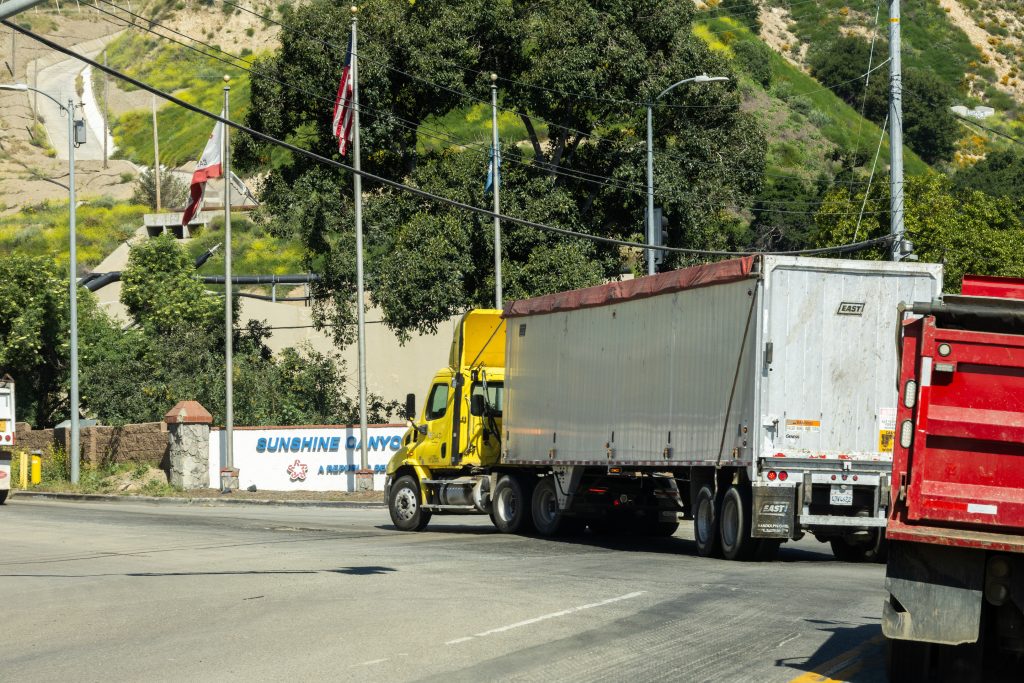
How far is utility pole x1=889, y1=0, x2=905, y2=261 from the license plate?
399 inches

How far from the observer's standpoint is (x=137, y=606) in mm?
13648

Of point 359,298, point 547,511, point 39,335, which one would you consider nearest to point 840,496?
point 547,511

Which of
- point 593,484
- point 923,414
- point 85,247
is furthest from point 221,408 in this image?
point 85,247

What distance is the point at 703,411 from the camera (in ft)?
59.5

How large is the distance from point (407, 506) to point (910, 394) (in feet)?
51.7

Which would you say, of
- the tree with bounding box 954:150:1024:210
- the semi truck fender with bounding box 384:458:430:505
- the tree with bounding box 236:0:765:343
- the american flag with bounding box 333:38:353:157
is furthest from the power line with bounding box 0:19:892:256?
the tree with bounding box 954:150:1024:210

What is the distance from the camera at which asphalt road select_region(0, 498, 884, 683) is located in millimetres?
10008

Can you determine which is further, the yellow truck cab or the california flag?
the california flag

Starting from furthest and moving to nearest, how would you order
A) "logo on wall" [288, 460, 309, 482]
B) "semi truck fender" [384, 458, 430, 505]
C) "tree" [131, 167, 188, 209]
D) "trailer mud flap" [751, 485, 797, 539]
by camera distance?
"tree" [131, 167, 188, 209] → "logo on wall" [288, 460, 309, 482] → "semi truck fender" [384, 458, 430, 505] → "trailer mud flap" [751, 485, 797, 539]

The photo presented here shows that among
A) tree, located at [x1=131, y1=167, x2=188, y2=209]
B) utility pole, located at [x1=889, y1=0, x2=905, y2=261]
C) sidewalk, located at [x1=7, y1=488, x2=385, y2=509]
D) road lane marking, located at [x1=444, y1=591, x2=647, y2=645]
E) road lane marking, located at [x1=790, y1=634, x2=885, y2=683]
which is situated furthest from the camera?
tree, located at [x1=131, y1=167, x2=188, y2=209]

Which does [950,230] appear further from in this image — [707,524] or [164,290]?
[707,524]

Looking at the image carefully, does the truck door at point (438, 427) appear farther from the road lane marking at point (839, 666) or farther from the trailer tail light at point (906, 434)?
the trailer tail light at point (906, 434)

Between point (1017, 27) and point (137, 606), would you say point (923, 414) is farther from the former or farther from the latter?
point (1017, 27)

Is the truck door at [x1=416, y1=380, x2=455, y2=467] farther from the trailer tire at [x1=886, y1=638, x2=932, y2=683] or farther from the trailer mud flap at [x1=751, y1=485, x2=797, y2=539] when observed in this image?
the trailer tire at [x1=886, y1=638, x2=932, y2=683]
